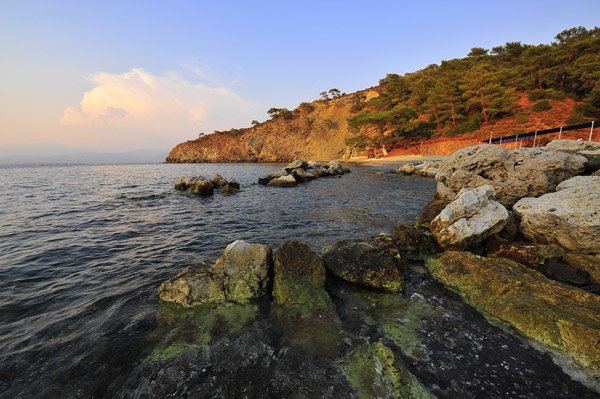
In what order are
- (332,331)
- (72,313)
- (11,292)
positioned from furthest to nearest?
(11,292) < (72,313) < (332,331)

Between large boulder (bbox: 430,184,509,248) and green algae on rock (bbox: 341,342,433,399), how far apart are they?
5436 mm

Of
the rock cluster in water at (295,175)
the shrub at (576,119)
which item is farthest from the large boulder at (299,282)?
the shrub at (576,119)

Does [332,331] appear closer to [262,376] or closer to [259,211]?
[262,376]

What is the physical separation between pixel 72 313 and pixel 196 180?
797 inches

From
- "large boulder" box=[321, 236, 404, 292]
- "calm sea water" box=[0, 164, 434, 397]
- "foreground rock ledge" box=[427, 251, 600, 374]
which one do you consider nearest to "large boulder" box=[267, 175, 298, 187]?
"calm sea water" box=[0, 164, 434, 397]

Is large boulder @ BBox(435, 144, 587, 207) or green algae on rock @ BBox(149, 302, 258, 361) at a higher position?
large boulder @ BBox(435, 144, 587, 207)

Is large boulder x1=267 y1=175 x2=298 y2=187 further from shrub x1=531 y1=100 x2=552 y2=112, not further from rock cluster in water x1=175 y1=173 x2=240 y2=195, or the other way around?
shrub x1=531 y1=100 x2=552 y2=112

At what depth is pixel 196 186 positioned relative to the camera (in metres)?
23.2

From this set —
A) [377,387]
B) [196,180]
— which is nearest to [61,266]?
[377,387]

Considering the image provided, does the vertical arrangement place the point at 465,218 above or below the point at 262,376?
above

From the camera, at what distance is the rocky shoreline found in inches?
175

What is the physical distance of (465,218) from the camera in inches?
338

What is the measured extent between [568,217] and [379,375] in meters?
7.61

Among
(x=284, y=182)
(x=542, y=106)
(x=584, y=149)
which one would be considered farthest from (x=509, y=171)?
(x=542, y=106)
